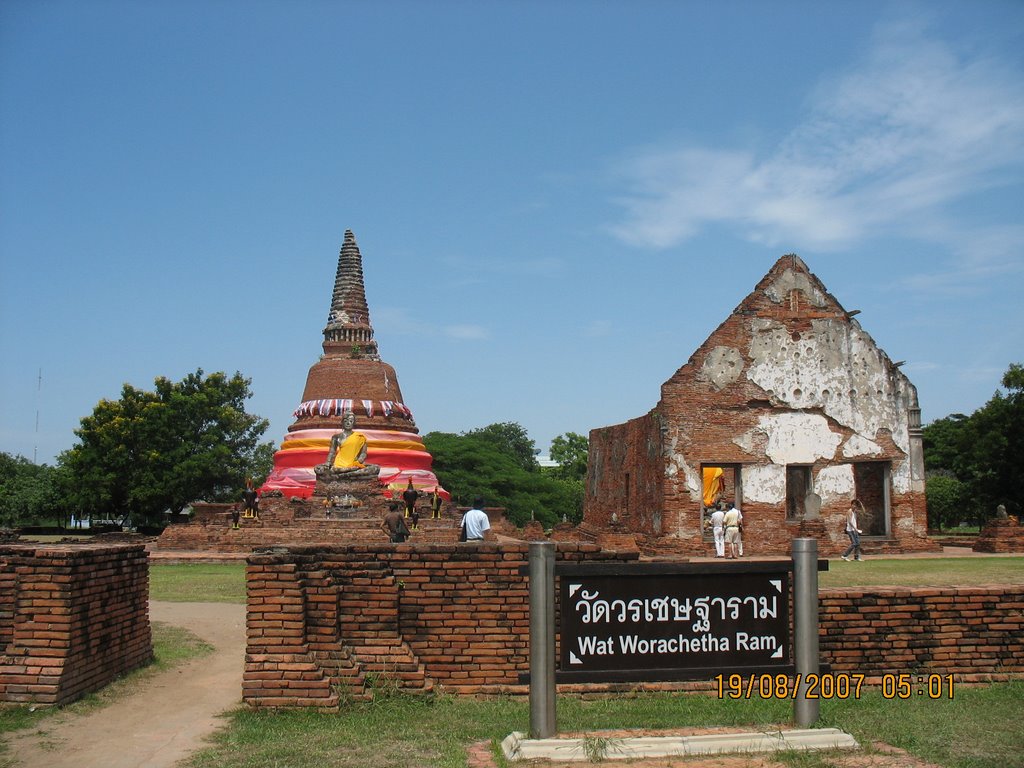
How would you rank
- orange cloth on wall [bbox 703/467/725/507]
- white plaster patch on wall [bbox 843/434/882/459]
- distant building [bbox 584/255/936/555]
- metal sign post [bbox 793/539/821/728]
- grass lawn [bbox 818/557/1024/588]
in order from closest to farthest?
metal sign post [bbox 793/539/821/728], grass lawn [bbox 818/557/1024/588], distant building [bbox 584/255/936/555], white plaster patch on wall [bbox 843/434/882/459], orange cloth on wall [bbox 703/467/725/507]

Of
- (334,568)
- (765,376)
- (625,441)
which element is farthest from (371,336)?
(334,568)

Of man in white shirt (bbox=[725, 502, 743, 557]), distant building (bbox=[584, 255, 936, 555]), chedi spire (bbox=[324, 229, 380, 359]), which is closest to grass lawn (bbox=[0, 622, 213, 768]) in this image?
man in white shirt (bbox=[725, 502, 743, 557])

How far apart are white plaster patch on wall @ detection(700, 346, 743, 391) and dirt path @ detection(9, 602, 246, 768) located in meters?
13.8

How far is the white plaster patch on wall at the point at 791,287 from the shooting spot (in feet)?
69.6

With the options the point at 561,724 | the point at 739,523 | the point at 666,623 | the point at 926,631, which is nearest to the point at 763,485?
the point at 739,523

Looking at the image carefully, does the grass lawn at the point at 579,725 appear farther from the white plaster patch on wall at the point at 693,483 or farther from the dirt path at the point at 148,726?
the white plaster patch on wall at the point at 693,483

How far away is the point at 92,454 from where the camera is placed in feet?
120

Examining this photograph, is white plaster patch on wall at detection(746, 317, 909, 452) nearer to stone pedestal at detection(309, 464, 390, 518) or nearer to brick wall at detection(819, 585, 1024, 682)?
stone pedestal at detection(309, 464, 390, 518)

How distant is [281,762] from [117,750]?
3.81 ft

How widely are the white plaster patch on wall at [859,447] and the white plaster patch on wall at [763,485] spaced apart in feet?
5.18

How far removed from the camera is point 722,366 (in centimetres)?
2083

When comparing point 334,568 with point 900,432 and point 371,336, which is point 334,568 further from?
point 371,336

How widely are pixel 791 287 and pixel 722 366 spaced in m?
2.32

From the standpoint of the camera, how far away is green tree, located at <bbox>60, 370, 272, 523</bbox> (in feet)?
119
